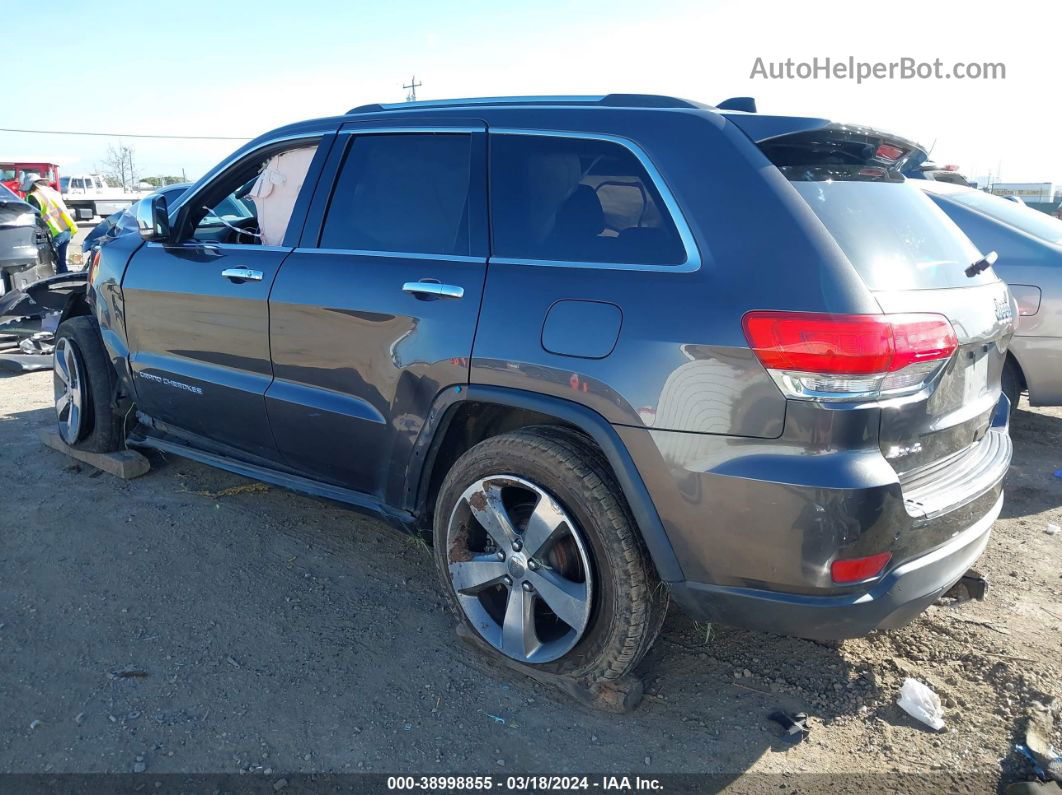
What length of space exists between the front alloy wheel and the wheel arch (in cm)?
23

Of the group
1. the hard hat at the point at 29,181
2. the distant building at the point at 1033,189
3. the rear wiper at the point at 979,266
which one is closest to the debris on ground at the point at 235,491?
the rear wiper at the point at 979,266

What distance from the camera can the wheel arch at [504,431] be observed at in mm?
2432

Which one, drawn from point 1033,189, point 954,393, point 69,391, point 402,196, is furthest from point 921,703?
point 1033,189

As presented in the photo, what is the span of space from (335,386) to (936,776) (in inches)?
96.9

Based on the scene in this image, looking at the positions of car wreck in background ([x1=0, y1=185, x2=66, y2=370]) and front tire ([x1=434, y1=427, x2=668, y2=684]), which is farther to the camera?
car wreck in background ([x1=0, y1=185, x2=66, y2=370])

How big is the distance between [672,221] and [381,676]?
186 centimetres

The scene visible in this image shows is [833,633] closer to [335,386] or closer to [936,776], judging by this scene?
[936,776]

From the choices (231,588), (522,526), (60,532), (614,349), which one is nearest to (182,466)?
(60,532)

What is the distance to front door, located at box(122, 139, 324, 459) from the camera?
3547 millimetres

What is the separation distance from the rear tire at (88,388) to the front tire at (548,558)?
276 centimetres

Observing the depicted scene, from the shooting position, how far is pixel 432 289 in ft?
9.48

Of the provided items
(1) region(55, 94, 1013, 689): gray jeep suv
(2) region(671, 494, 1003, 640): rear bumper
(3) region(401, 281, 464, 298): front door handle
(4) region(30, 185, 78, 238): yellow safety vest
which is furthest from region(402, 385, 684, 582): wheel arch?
(4) region(30, 185, 78, 238): yellow safety vest

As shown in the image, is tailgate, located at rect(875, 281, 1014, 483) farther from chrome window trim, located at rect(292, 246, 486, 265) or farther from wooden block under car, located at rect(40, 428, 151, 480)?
wooden block under car, located at rect(40, 428, 151, 480)

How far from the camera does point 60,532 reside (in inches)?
157
